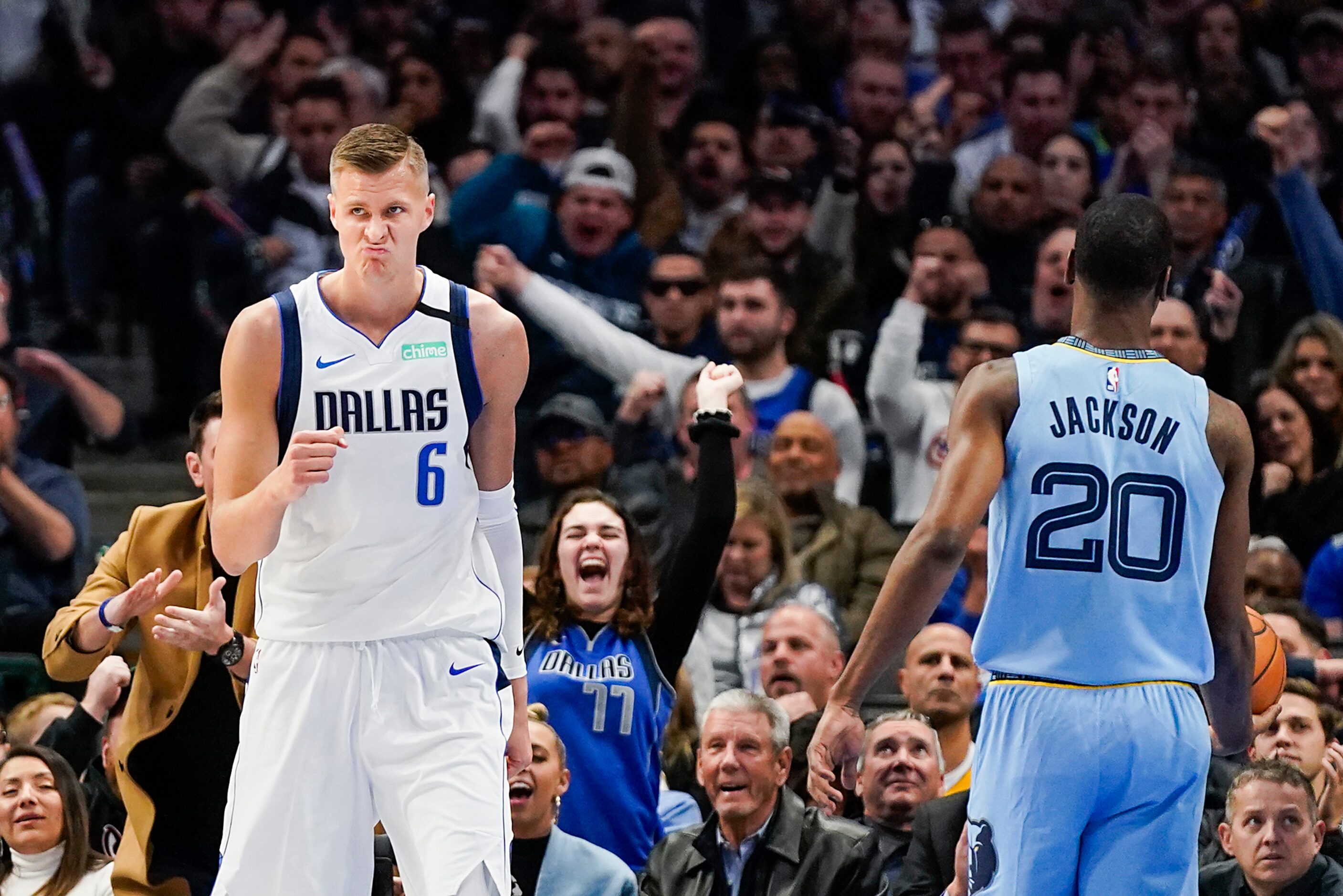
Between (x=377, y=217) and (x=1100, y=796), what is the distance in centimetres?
212

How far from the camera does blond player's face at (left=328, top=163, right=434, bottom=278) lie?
15.0ft

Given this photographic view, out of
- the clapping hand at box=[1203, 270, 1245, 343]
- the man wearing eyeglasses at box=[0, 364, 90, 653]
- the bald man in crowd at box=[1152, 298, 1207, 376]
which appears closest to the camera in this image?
the man wearing eyeglasses at box=[0, 364, 90, 653]

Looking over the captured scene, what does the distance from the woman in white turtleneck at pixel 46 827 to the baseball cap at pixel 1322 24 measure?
895 centimetres

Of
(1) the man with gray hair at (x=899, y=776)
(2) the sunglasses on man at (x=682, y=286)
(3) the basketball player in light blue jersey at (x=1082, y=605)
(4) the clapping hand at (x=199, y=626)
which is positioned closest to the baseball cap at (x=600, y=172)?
(2) the sunglasses on man at (x=682, y=286)

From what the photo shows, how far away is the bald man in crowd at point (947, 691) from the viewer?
7.73m

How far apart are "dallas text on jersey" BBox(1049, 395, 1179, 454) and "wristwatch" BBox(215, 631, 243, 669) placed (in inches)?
96.7

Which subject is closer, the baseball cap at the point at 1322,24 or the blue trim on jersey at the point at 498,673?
the blue trim on jersey at the point at 498,673

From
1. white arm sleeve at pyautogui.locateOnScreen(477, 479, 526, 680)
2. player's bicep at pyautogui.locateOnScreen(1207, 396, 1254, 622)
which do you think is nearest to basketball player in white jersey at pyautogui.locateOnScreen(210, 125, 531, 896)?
white arm sleeve at pyautogui.locateOnScreen(477, 479, 526, 680)

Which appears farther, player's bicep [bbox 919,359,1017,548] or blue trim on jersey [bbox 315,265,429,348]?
blue trim on jersey [bbox 315,265,429,348]

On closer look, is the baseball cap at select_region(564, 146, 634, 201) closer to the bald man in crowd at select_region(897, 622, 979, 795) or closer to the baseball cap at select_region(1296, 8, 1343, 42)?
the bald man in crowd at select_region(897, 622, 979, 795)

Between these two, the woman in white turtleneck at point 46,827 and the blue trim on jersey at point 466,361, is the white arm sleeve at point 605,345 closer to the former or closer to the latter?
the woman in white turtleneck at point 46,827

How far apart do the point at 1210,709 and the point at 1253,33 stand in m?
8.94

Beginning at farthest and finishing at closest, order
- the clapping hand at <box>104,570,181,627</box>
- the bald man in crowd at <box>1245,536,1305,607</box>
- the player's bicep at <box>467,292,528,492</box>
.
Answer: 1. the bald man in crowd at <box>1245,536,1305,607</box>
2. the clapping hand at <box>104,570,181,627</box>
3. the player's bicep at <box>467,292,528,492</box>

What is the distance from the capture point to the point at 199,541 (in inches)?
240
